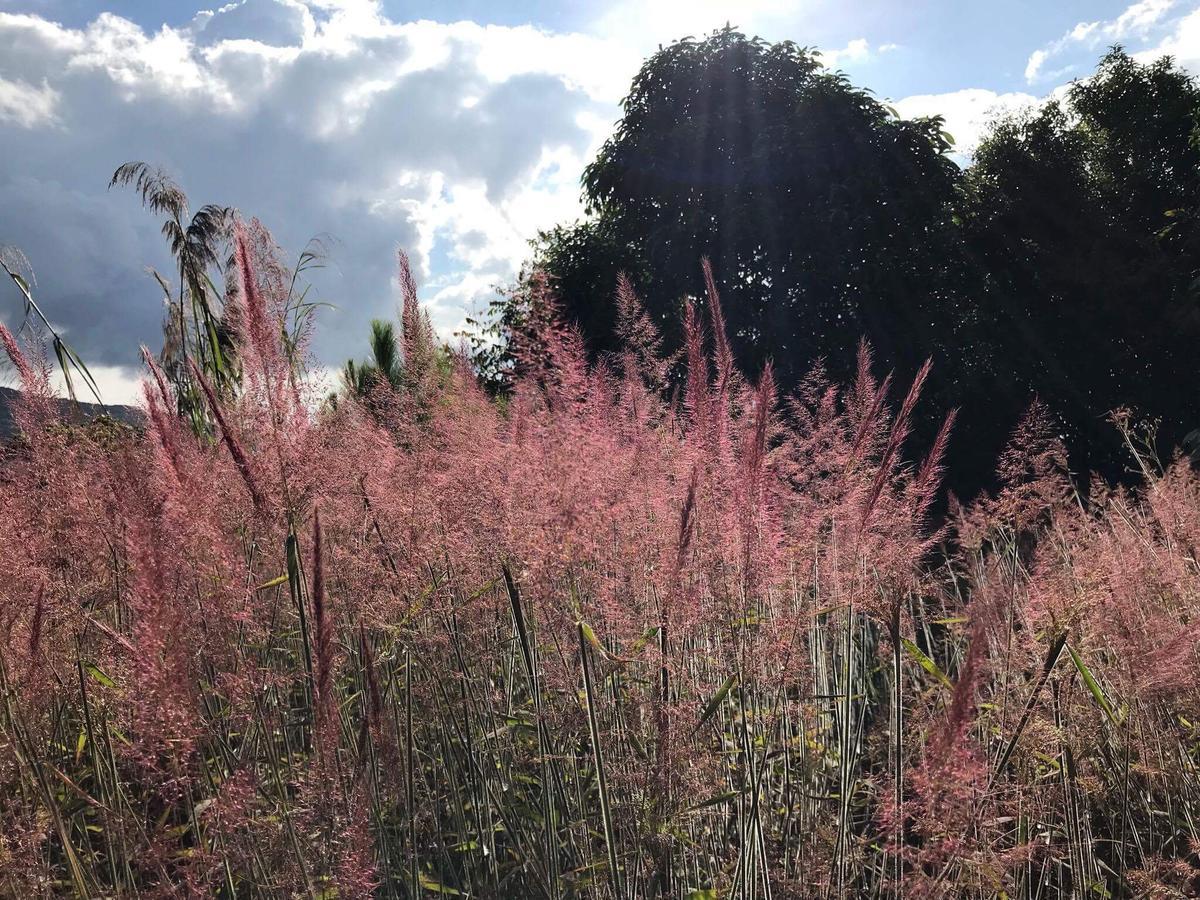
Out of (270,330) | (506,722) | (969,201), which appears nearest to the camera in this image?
(270,330)

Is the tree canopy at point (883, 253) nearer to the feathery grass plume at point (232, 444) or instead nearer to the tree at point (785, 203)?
the tree at point (785, 203)

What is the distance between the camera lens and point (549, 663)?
189cm

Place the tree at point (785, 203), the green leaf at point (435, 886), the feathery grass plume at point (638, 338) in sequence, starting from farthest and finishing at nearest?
the tree at point (785, 203), the feathery grass plume at point (638, 338), the green leaf at point (435, 886)

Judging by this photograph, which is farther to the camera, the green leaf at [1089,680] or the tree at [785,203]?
the tree at [785,203]

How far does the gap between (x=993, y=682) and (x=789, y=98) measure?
10.9 m

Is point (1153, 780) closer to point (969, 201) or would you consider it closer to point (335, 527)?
point (335, 527)

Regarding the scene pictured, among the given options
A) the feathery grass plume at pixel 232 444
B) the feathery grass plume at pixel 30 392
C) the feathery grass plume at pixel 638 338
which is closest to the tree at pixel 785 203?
the feathery grass plume at pixel 638 338

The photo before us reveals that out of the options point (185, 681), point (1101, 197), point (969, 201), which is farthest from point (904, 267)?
point (185, 681)

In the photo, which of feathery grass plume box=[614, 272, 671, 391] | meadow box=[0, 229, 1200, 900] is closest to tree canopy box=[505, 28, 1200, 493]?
feathery grass plume box=[614, 272, 671, 391]

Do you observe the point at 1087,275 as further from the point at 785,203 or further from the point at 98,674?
the point at 98,674

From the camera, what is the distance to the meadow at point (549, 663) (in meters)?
1.49

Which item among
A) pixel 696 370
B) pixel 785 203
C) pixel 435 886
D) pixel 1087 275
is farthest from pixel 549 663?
pixel 1087 275

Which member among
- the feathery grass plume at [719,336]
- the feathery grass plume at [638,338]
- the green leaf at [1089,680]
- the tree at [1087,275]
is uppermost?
the tree at [1087,275]

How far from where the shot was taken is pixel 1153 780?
2.16 meters
